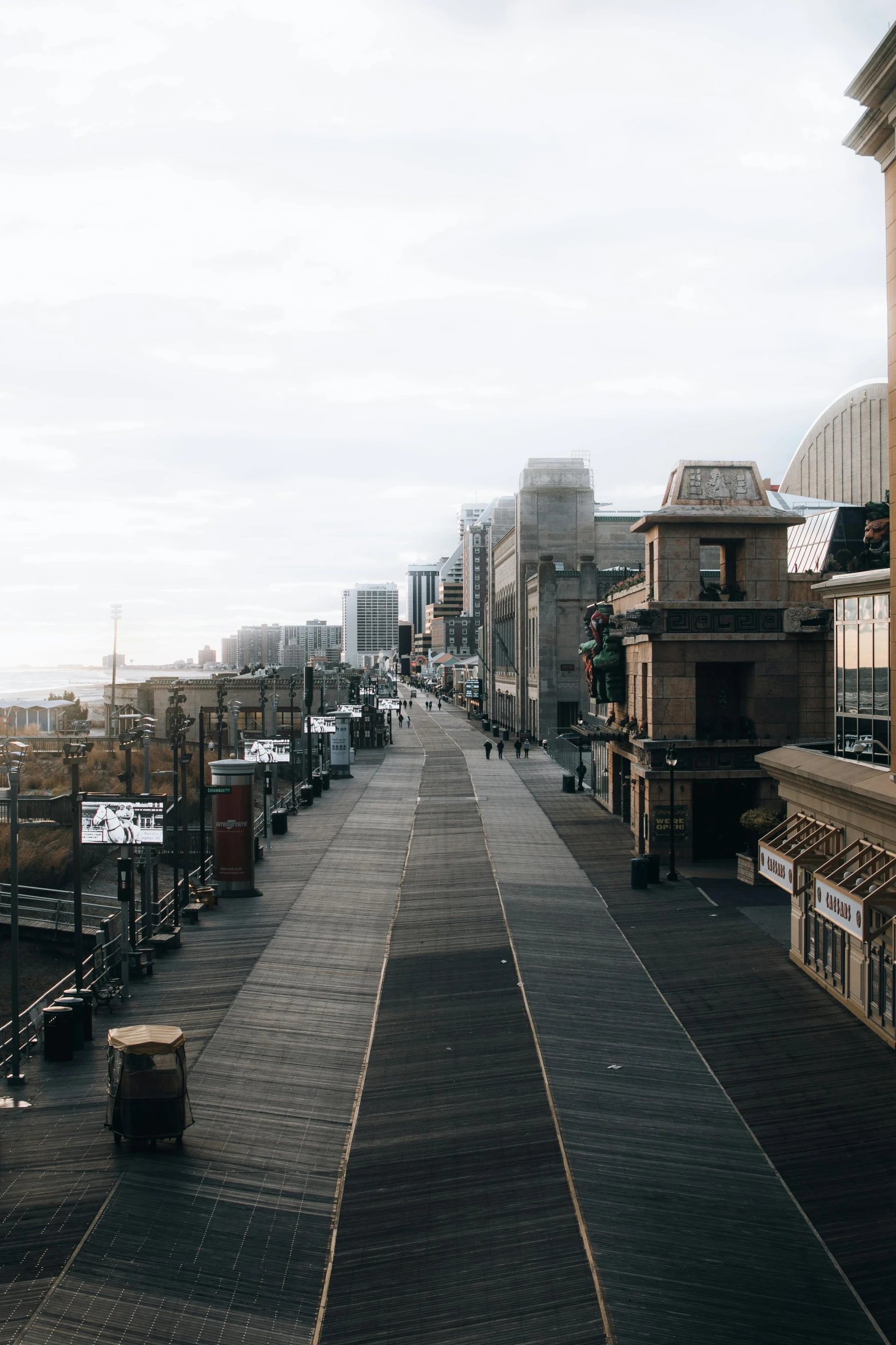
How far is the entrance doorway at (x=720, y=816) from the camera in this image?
121ft

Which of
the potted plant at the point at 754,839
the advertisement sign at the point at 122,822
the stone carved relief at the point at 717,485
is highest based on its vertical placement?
the stone carved relief at the point at 717,485

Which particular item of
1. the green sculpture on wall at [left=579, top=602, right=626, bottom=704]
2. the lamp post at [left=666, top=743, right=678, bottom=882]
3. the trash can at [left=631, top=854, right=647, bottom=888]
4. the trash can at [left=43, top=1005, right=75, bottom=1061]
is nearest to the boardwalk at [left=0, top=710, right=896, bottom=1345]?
the trash can at [left=43, top=1005, right=75, bottom=1061]

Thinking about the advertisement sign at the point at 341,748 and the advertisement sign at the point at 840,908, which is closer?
the advertisement sign at the point at 840,908

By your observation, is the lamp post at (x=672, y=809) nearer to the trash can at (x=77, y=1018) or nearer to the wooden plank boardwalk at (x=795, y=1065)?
the wooden plank boardwalk at (x=795, y=1065)

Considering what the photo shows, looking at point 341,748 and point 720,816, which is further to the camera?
point 341,748

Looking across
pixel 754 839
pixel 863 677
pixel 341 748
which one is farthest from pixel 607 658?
pixel 341 748

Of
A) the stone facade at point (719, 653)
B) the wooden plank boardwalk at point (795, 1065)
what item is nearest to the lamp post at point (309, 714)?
the stone facade at point (719, 653)

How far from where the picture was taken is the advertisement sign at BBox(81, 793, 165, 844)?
2069cm

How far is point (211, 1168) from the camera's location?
13727 mm

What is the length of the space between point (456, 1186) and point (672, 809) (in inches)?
841

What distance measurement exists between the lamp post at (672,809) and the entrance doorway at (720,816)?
150 cm

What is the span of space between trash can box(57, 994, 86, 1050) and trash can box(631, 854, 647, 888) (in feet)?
59.5

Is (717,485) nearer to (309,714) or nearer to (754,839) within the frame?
(754,839)

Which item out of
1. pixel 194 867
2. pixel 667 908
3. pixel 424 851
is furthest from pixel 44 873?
pixel 667 908
